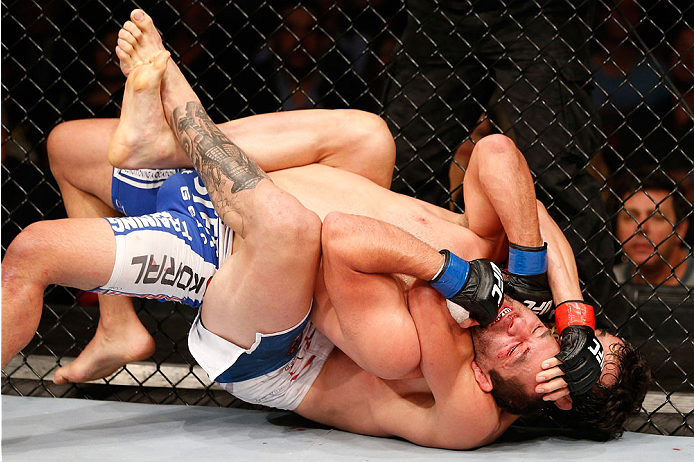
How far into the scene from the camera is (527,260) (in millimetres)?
1655

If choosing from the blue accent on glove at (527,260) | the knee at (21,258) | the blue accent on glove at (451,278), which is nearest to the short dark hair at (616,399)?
the blue accent on glove at (527,260)

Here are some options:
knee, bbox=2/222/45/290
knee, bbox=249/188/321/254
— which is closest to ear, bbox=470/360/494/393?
knee, bbox=249/188/321/254

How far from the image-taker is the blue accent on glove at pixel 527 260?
1.65 metres

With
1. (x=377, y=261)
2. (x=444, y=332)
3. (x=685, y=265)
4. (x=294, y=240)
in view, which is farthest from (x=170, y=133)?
(x=685, y=265)

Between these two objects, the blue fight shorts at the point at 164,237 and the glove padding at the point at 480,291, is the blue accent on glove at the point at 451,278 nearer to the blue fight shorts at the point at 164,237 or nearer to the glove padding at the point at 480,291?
the glove padding at the point at 480,291

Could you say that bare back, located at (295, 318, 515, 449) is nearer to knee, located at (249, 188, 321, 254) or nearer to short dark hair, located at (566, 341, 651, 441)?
short dark hair, located at (566, 341, 651, 441)

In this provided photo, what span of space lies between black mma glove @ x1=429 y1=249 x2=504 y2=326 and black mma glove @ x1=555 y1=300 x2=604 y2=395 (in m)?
0.18

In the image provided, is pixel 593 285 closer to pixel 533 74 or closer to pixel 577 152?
pixel 577 152

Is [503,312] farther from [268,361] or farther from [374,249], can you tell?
[268,361]

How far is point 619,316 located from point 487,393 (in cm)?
84

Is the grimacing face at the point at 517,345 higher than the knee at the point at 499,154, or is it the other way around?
the knee at the point at 499,154

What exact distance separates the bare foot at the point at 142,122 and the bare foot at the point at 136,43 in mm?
28

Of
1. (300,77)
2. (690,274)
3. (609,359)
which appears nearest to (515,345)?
(609,359)

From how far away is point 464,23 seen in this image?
2.19m
